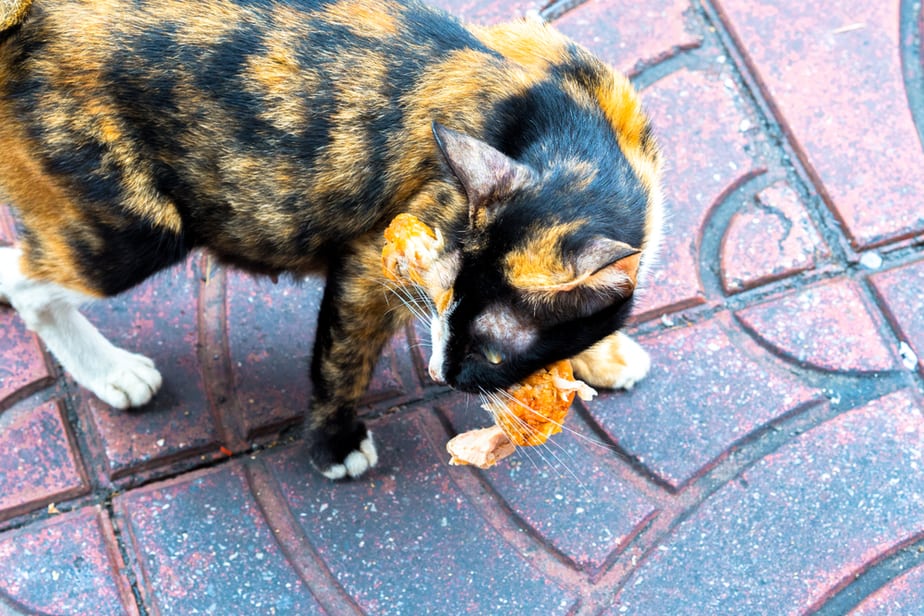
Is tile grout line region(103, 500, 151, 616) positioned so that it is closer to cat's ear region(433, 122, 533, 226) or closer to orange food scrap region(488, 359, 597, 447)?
orange food scrap region(488, 359, 597, 447)

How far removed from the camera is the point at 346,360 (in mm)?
2699

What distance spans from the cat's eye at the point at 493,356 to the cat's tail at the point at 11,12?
133 centimetres

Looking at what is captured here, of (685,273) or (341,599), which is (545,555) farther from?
(685,273)

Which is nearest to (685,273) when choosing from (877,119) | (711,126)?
(711,126)

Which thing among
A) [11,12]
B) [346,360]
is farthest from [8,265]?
[346,360]

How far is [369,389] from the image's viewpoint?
3.14 m

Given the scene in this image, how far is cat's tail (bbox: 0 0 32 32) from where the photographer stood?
2.20 m

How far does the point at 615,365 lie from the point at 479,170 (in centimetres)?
121

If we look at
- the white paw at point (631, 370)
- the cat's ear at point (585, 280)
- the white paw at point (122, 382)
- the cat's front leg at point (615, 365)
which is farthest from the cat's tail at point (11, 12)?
the white paw at point (631, 370)

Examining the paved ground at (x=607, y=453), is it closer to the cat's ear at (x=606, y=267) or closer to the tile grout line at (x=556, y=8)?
the tile grout line at (x=556, y=8)

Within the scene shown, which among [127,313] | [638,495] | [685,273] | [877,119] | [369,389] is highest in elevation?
[877,119]

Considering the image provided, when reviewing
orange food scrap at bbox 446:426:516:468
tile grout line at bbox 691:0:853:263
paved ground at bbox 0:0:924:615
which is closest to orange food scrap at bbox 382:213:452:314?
orange food scrap at bbox 446:426:516:468

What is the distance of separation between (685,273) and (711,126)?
2.11 feet

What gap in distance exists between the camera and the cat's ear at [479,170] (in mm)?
2006
